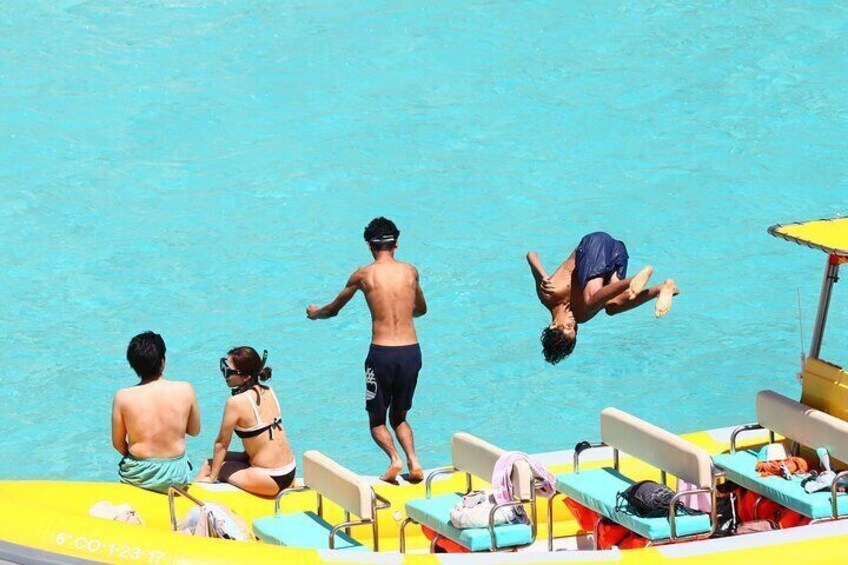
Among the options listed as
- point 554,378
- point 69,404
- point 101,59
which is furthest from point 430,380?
point 101,59

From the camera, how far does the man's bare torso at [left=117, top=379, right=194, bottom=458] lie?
7656mm

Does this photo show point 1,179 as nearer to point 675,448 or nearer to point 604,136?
point 604,136

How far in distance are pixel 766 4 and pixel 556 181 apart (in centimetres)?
400

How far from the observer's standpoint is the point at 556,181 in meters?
14.6

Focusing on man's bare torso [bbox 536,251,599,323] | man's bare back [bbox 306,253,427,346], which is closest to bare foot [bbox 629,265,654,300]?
man's bare torso [bbox 536,251,599,323]

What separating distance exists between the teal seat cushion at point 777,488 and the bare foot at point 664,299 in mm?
753

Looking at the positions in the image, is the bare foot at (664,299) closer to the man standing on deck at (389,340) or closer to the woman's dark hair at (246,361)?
the man standing on deck at (389,340)

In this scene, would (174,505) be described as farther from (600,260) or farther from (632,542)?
(600,260)

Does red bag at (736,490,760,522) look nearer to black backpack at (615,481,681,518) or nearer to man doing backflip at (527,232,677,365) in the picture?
black backpack at (615,481,681,518)

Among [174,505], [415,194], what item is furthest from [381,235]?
[415,194]

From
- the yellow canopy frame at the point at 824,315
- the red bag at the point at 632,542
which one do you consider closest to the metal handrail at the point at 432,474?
the red bag at the point at 632,542

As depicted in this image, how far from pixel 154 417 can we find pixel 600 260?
266 cm

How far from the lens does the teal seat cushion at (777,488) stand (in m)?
7.21

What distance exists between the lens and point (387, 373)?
27.6 feet
